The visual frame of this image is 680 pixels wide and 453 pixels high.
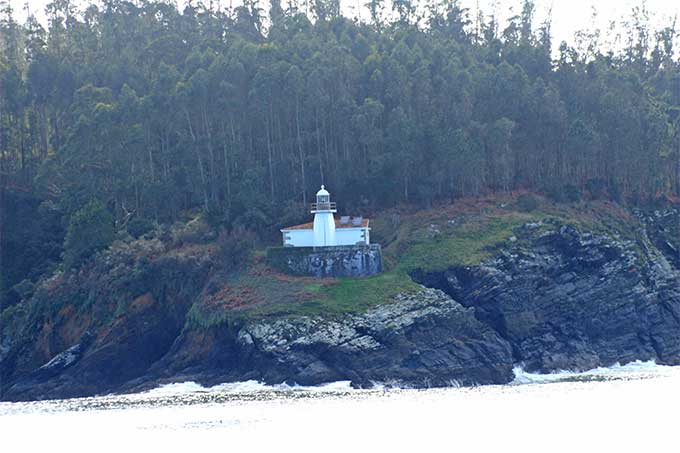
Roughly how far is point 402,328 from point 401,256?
11.0 m

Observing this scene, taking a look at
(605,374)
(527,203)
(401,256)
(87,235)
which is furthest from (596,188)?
(87,235)

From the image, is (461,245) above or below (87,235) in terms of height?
below

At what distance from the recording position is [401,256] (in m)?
93.6

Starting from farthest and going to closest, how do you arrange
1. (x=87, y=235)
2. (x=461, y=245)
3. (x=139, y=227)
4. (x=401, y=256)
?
(x=139, y=227)
(x=87, y=235)
(x=461, y=245)
(x=401, y=256)

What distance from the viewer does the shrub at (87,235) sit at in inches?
3826

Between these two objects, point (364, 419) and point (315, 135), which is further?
point (315, 135)

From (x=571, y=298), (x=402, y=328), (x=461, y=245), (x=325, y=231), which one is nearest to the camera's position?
(x=402, y=328)

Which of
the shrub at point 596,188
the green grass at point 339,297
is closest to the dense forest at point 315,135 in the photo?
the shrub at point 596,188

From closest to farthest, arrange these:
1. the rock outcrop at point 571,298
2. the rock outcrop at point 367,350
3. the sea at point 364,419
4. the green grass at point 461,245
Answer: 1. the sea at point 364,419
2. the rock outcrop at point 367,350
3. the rock outcrop at point 571,298
4. the green grass at point 461,245

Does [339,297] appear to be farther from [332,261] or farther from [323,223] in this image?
[323,223]

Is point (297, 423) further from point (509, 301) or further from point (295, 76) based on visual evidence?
point (295, 76)

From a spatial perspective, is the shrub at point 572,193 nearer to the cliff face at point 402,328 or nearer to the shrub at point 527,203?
the shrub at point 527,203

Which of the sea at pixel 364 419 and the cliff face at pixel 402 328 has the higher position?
the cliff face at pixel 402 328

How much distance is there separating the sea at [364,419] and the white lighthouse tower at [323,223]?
50.4ft
